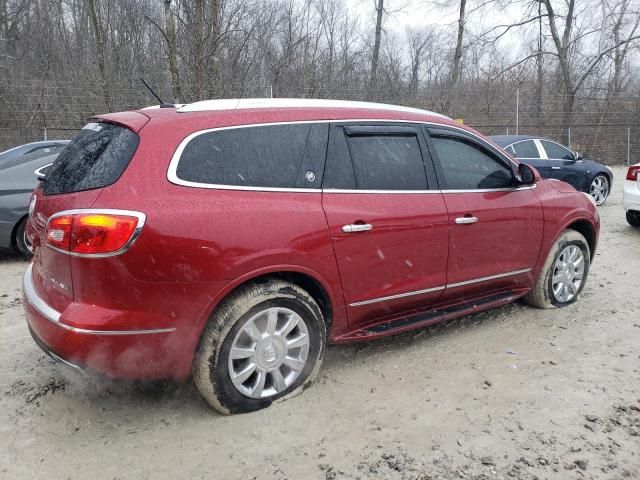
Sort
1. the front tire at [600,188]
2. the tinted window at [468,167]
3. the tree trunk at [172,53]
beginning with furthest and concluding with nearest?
the tree trunk at [172,53] < the front tire at [600,188] < the tinted window at [468,167]

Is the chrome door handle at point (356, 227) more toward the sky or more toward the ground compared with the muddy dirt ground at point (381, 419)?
more toward the sky

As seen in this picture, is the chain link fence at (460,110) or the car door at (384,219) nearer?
the car door at (384,219)

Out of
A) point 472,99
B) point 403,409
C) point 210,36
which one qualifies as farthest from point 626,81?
point 403,409

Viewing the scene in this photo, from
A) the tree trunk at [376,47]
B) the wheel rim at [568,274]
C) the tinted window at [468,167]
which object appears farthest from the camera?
the tree trunk at [376,47]

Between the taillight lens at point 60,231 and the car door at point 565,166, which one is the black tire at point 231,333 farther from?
the car door at point 565,166

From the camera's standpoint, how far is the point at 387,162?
354 centimetres

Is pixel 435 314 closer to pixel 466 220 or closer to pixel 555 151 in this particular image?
pixel 466 220

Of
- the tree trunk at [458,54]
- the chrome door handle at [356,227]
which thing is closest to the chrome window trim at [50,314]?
the chrome door handle at [356,227]

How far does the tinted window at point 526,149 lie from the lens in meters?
10.2

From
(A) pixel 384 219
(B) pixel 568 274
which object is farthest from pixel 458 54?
(A) pixel 384 219

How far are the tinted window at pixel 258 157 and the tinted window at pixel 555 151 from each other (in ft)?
28.0

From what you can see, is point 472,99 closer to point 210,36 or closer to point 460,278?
point 210,36

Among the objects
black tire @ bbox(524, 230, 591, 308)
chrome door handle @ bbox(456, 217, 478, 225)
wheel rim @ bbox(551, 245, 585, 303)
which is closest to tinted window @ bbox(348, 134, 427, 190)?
chrome door handle @ bbox(456, 217, 478, 225)

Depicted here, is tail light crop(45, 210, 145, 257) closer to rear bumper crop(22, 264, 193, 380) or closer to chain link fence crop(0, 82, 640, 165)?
rear bumper crop(22, 264, 193, 380)
